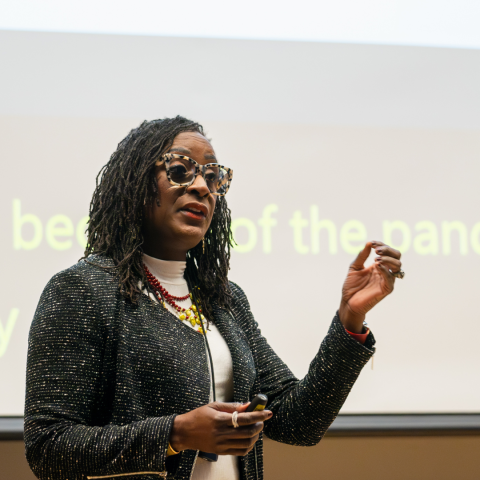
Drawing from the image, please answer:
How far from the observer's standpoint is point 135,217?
111 centimetres

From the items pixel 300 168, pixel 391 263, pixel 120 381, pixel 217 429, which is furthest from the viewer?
pixel 300 168

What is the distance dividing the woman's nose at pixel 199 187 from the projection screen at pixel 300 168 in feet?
3.16

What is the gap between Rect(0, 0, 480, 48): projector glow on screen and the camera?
2.08m

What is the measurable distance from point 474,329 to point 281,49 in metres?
1.37

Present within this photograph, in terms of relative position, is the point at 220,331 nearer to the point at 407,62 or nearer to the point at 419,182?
the point at 419,182

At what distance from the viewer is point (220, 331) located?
1.13 m

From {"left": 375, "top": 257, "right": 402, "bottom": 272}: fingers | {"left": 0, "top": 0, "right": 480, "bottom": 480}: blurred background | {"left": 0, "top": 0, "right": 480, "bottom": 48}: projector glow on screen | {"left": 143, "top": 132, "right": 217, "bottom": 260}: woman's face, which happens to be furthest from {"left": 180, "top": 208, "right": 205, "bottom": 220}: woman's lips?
{"left": 0, "top": 0, "right": 480, "bottom": 48}: projector glow on screen

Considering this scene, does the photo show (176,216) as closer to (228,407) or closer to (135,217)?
(135,217)

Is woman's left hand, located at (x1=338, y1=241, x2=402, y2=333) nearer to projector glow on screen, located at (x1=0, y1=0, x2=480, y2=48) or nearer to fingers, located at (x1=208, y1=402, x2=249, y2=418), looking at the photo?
fingers, located at (x1=208, y1=402, x2=249, y2=418)

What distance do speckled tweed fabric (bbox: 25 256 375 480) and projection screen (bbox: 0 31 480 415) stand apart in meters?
1.00

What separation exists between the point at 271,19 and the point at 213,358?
5.20ft

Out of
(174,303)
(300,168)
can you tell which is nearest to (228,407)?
(174,303)

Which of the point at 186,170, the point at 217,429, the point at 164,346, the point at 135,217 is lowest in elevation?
the point at 217,429

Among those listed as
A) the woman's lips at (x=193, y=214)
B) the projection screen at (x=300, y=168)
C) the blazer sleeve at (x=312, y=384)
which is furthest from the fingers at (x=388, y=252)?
the projection screen at (x=300, y=168)
